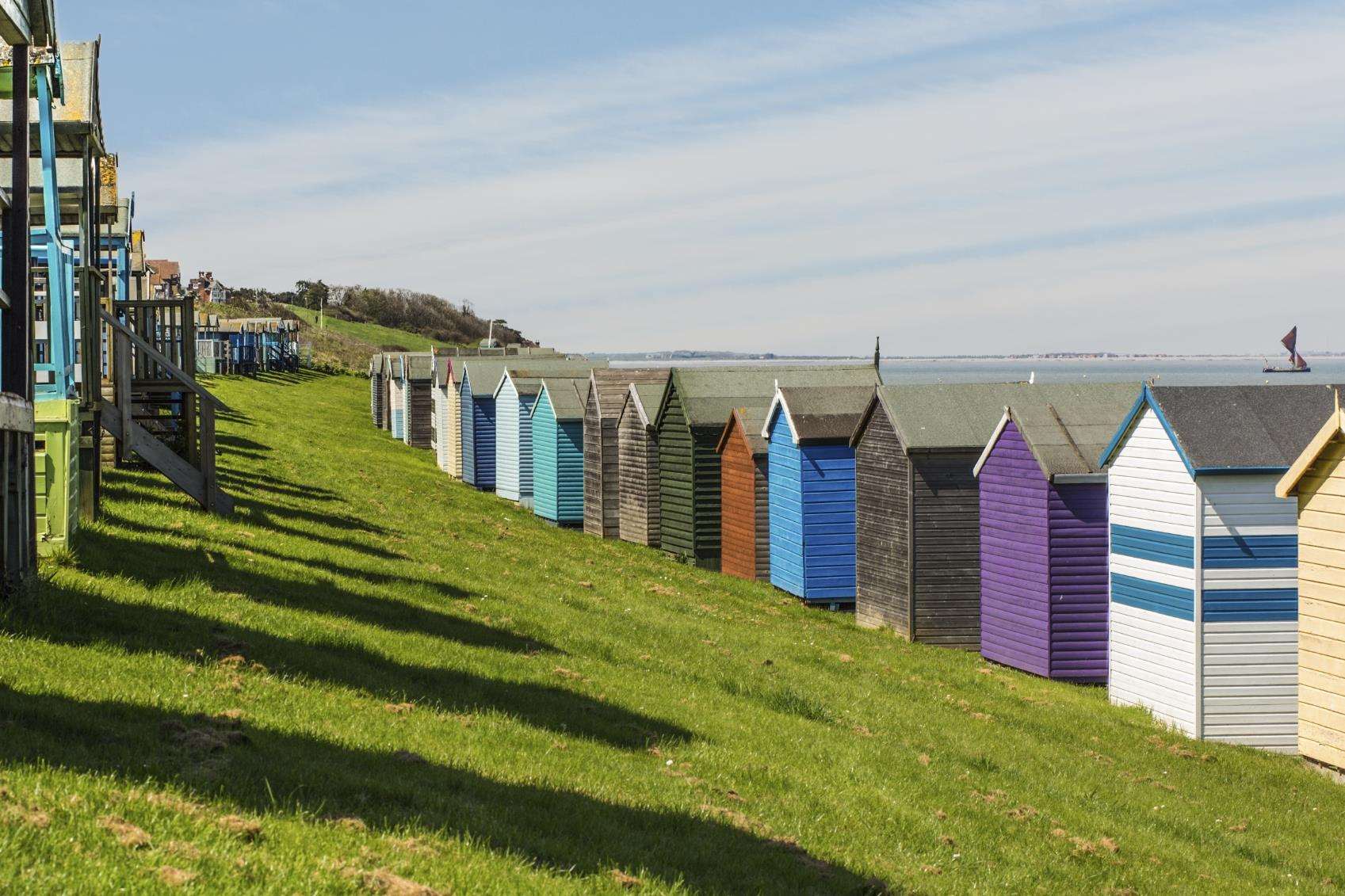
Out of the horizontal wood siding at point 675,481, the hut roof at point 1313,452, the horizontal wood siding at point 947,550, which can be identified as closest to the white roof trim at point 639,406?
the horizontal wood siding at point 675,481

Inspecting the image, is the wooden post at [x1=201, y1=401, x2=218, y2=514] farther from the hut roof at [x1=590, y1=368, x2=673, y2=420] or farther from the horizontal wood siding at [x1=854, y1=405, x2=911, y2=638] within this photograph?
the hut roof at [x1=590, y1=368, x2=673, y2=420]

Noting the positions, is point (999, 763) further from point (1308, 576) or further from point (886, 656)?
point (886, 656)

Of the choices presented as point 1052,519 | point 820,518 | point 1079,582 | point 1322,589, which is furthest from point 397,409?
point 1322,589

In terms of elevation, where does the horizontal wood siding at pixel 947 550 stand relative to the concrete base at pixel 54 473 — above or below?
below

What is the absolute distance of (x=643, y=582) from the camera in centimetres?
2767

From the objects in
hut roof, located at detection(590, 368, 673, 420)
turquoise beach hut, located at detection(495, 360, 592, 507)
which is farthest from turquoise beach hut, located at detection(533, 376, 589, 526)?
turquoise beach hut, located at detection(495, 360, 592, 507)

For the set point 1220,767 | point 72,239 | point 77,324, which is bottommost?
point 1220,767

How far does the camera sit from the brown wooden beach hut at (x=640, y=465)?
1401 inches

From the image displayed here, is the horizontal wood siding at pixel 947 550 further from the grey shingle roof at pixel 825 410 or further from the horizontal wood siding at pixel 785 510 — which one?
the horizontal wood siding at pixel 785 510

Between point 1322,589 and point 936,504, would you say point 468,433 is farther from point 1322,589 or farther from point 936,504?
point 1322,589

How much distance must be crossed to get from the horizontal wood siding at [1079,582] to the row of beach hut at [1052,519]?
0.03 m

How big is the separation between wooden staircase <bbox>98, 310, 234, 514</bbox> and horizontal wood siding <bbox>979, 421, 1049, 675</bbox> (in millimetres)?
12709

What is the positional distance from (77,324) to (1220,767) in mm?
15570

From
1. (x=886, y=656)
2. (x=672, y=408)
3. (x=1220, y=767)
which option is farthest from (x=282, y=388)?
(x=1220, y=767)
